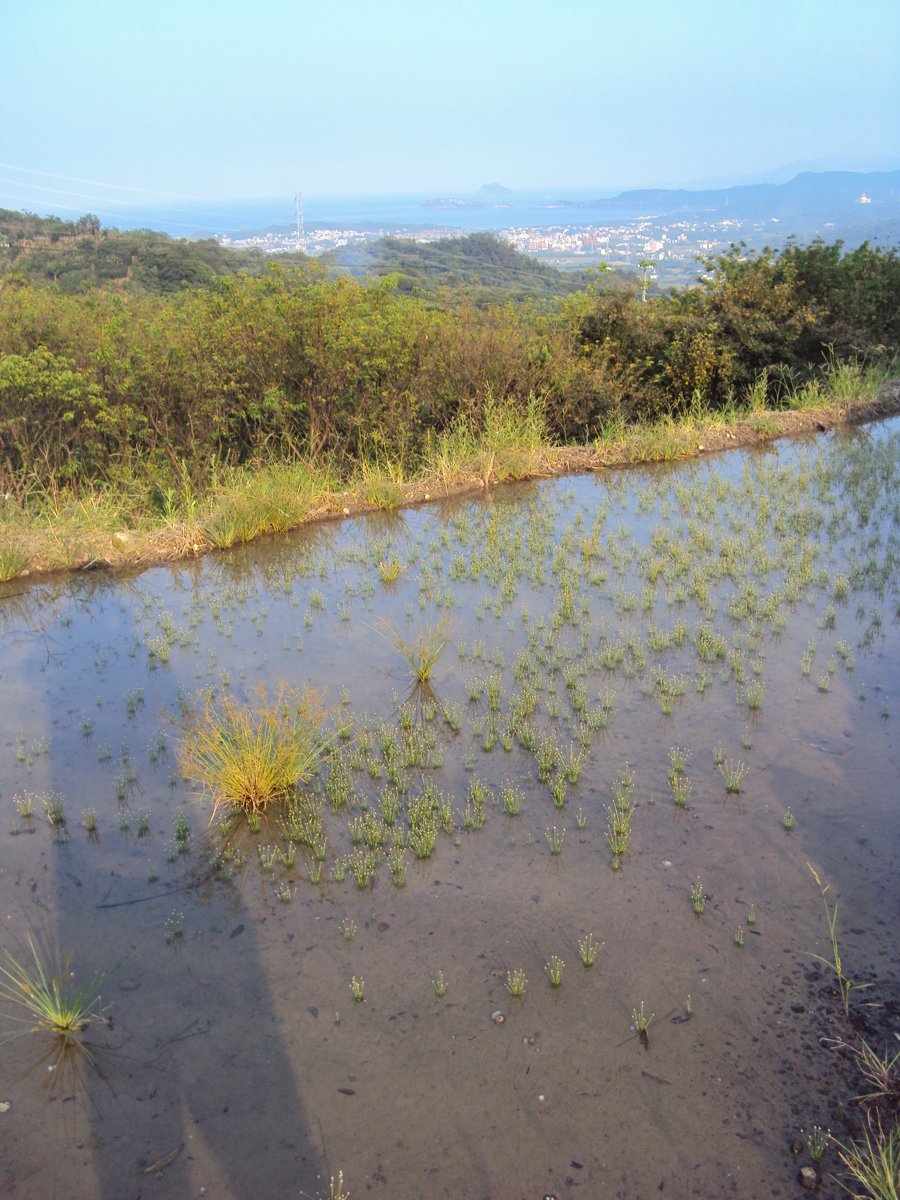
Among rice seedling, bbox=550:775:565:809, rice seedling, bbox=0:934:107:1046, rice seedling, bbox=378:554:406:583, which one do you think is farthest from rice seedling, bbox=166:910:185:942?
rice seedling, bbox=378:554:406:583

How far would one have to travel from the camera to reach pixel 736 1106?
3.05 metres

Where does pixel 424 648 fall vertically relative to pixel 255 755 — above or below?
below

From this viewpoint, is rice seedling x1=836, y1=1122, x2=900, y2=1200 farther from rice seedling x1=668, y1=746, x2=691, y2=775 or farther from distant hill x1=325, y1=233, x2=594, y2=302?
distant hill x1=325, y1=233, x2=594, y2=302

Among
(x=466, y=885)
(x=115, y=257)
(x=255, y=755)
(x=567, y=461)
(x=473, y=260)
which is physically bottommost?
(x=567, y=461)

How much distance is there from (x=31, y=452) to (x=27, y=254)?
12452 millimetres

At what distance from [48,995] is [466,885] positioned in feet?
5.71

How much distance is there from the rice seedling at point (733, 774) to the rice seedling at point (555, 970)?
5.13ft

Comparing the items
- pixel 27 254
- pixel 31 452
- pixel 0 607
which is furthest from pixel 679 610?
pixel 27 254

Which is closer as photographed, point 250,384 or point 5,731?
point 5,731

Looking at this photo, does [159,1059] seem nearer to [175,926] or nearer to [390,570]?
[175,926]

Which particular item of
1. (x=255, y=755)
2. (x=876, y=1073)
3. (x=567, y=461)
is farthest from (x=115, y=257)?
(x=876, y=1073)

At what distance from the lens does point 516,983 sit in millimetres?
3555

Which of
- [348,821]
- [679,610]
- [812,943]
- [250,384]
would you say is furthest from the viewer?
[250,384]

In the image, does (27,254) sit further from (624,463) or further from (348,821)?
(348,821)
